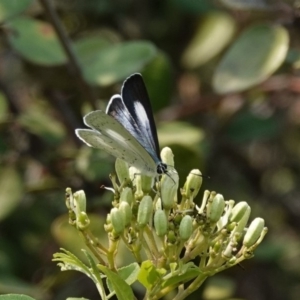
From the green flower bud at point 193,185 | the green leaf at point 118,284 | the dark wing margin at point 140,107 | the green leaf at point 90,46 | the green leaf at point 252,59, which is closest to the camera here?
the green leaf at point 118,284

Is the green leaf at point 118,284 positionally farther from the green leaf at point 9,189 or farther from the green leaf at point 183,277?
the green leaf at point 9,189

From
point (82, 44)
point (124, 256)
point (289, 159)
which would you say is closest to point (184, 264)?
point (124, 256)

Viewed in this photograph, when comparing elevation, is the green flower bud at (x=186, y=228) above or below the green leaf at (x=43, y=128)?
above

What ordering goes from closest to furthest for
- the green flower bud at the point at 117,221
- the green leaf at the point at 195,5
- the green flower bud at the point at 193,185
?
the green flower bud at the point at 117,221 < the green flower bud at the point at 193,185 < the green leaf at the point at 195,5

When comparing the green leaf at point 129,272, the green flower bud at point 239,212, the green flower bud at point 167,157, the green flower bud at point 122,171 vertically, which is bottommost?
the green leaf at point 129,272

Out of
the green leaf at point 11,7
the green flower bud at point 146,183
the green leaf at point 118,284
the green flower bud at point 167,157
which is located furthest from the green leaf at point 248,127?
the green leaf at point 118,284

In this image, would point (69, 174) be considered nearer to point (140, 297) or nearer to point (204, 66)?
point (140, 297)

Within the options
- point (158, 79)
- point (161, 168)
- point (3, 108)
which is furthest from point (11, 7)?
point (161, 168)
